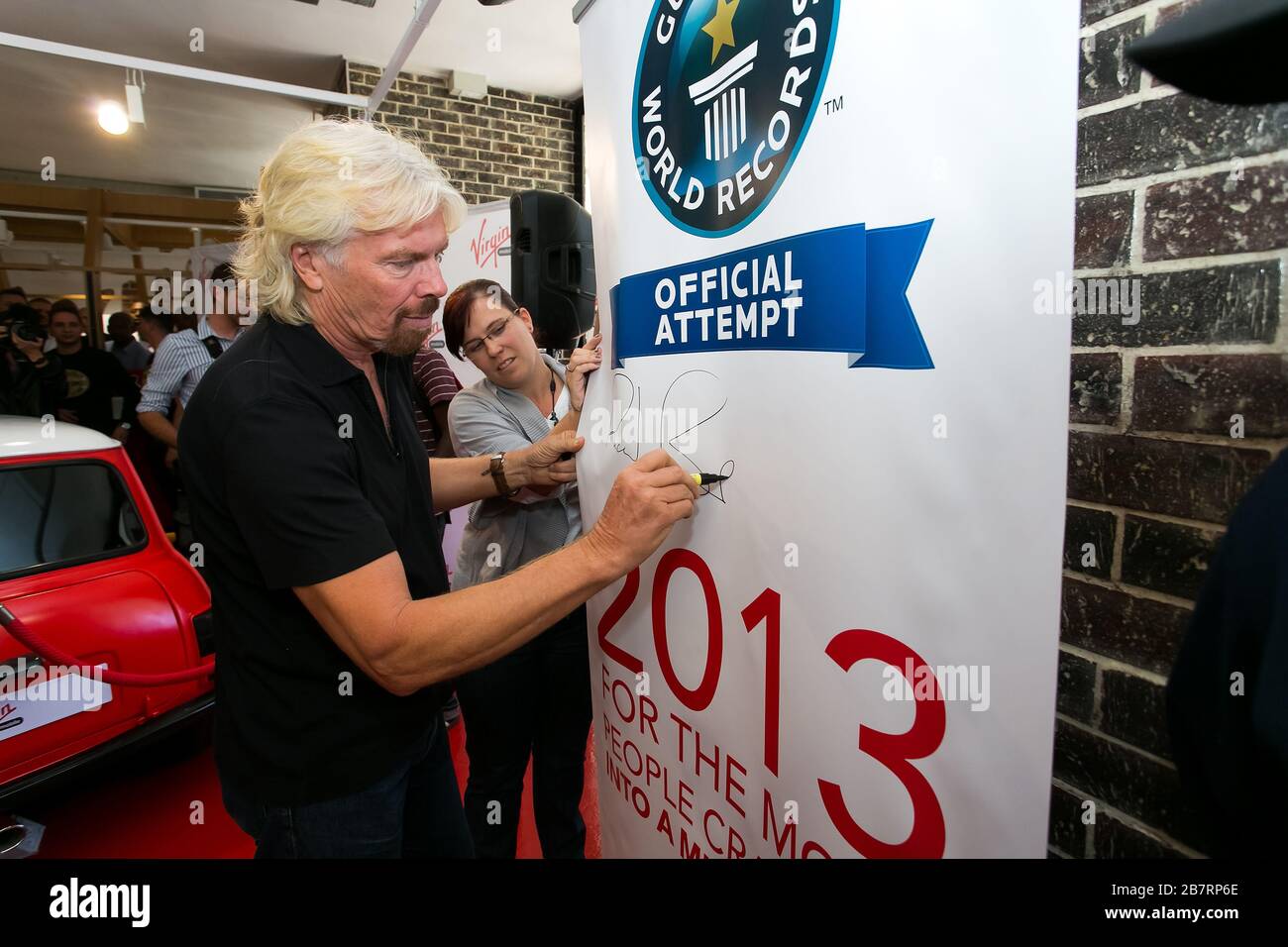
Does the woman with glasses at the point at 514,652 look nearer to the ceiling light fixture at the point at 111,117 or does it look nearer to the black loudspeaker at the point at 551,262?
the black loudspeaker at the point at 551,262

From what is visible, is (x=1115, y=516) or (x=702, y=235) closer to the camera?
(x=1115, y=516)

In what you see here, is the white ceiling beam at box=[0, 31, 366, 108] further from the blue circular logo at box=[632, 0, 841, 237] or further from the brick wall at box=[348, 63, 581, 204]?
the blue circular logo at box=[632, 0, 841, 237]

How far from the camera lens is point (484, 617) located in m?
1.04

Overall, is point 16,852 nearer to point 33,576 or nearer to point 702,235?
point 33,576

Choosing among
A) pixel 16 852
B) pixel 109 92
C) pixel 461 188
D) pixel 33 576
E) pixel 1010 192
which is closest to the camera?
pixel 1010 192

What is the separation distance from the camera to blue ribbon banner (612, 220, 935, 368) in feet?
2.71

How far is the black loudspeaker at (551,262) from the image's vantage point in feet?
6.37

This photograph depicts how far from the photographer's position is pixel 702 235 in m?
1.12

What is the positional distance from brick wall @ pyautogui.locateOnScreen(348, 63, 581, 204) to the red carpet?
4393mm

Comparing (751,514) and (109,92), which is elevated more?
(109,92)

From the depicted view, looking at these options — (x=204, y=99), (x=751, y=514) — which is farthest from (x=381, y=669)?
(x=204, y=99)
